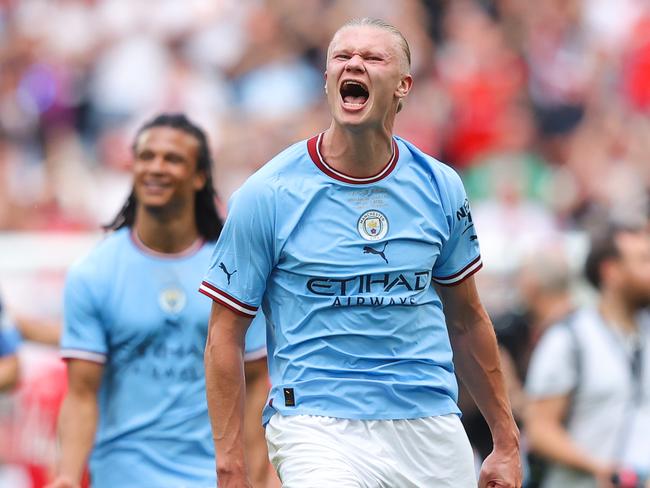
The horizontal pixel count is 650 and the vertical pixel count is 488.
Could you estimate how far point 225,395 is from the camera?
18.0 feet

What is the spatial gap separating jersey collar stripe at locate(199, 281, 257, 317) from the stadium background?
28.0ft

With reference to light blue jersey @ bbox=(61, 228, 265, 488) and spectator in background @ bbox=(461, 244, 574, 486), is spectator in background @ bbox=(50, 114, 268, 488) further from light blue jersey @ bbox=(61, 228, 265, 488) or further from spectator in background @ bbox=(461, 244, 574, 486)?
spectator in background @ bbox=(461, 244, 574, 486)

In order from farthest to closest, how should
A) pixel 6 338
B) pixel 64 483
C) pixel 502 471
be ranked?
1. pixel 6 338
2. pixel 64 483
3. pixel 502 471

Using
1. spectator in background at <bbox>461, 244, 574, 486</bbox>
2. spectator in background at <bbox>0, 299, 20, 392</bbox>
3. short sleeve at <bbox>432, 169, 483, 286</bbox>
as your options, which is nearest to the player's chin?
short sleeve at <bbox>432, 169, 483, 286</bbox>

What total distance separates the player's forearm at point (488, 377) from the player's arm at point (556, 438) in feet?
7.84

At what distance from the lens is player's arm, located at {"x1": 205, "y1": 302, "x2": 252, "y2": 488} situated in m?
5.43

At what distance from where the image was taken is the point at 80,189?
15.1 meters

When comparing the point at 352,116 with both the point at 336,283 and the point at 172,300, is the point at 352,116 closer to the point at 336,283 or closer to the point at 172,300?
the point at 336,283

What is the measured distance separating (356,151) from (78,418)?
6.90 ft

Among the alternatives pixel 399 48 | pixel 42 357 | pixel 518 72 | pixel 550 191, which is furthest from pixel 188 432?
pixel 518 72

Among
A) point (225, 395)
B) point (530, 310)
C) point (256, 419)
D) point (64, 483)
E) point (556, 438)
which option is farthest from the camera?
point (530, 310)

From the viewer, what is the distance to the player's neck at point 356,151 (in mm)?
5590

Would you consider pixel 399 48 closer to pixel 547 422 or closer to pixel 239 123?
pixel 547 422

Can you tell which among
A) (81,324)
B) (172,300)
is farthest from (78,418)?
(172,300)
